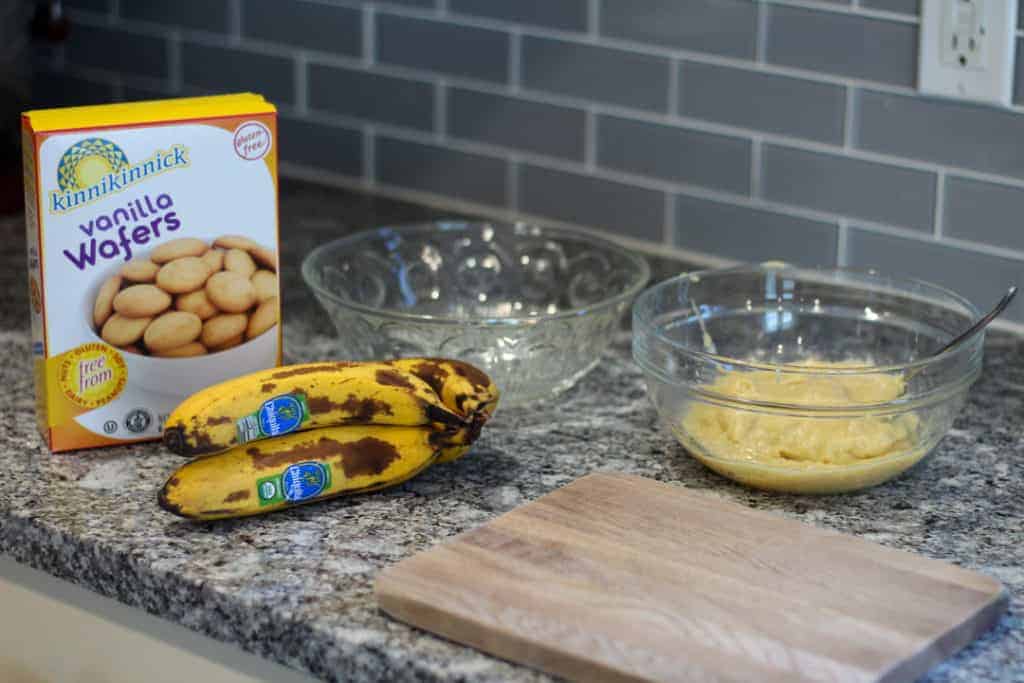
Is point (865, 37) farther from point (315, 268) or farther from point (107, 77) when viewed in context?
point (107, 77)

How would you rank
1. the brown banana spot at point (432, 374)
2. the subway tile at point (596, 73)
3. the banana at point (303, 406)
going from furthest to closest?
the subway tile at point (596, 73)
the brown banana spot at point (432, 374)
the banana at point (303, 406)

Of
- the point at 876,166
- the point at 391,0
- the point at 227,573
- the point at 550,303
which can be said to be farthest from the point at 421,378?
the point at 391,0

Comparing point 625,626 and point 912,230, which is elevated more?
point 912,230

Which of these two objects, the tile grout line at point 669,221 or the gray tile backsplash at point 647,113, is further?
the tile grout line at point 669,221

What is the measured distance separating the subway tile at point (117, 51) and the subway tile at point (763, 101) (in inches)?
30.0

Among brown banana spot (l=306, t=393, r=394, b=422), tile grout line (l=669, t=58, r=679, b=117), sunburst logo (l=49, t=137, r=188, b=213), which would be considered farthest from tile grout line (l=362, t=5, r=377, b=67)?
brown banana spot (l=306, t=393, r=394, b=422)

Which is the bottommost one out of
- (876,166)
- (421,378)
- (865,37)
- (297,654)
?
(297,654)

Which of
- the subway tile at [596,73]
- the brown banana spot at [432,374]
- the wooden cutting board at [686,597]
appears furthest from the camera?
the subway tile at [596,73]

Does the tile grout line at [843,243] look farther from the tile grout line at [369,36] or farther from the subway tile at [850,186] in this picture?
the tile grout line at [369,36]

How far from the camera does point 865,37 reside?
4.75ft

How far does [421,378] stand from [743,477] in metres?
0.24

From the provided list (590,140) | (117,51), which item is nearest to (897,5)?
(590,140)

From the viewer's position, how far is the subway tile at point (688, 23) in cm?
153

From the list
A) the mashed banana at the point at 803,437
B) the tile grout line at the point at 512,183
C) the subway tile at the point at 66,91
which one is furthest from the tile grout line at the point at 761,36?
the subway tile at the point at 66,91
